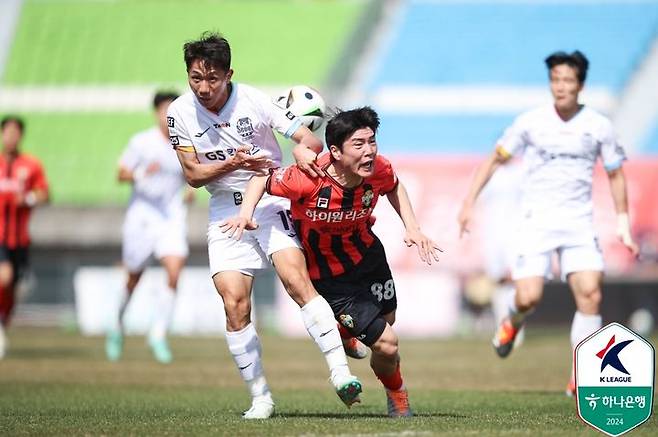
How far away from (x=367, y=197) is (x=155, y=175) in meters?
8.38

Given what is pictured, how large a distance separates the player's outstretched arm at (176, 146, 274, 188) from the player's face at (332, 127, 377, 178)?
0.64 meters

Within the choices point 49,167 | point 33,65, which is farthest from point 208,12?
point 49,167

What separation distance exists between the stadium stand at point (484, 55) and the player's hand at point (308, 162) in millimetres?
26810

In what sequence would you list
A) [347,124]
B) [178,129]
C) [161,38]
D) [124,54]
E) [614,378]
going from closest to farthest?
[614,378]
[347,124]
[178,129]
[124,54]
[161,38]

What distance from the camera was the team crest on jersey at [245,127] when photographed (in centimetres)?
877

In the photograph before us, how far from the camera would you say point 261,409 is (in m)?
8.70

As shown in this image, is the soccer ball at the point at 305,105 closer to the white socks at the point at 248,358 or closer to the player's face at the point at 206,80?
the player's face at the point at 206,80

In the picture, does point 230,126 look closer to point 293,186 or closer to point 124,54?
point 293,186

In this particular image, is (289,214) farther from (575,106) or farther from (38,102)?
(38,102)

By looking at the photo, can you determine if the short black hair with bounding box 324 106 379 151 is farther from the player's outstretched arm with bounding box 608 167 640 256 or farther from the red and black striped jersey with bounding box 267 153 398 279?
the player's outstretched arm with bounding box 608 167 640 256

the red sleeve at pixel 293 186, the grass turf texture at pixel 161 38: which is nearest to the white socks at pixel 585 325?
the red sleeve at pixel 293 186

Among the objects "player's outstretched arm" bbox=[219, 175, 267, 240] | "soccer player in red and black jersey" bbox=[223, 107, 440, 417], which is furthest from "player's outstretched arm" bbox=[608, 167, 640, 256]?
"player's outstretched arm" bbox=[219, 175, 267, 240]

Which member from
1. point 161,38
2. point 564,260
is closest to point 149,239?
point 564,260

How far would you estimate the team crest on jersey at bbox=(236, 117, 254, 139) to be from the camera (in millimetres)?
8766
